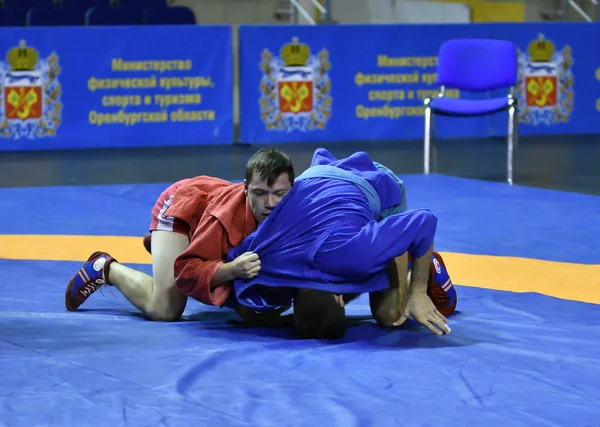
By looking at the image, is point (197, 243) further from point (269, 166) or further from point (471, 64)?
point (471, 64)

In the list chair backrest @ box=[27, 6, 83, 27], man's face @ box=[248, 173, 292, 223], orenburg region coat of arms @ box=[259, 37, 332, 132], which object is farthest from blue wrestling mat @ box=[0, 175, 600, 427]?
chair backrest @ box=[27, 6, 83, 27]

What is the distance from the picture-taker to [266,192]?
3.42m

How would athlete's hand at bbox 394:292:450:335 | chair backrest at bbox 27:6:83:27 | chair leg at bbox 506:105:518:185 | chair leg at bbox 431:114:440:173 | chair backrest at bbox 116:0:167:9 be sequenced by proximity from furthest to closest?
chair backrest at bbox 116:0:167:9, chair backrest at bbox 27:6:83:27, chair leg at bbox 431:114:440:173, chair leg at bbox 506:105:518:185, athlete's hand at bbox 394:292:450:335

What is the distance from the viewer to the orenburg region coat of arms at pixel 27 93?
926 cm

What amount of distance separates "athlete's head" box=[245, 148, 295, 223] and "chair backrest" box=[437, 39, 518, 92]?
5.09 metres

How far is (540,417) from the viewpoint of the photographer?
2.66 metres

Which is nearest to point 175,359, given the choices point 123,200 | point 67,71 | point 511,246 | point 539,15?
Result: point 511,246

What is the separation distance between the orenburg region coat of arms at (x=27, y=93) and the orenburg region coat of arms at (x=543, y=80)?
4365 millimetres

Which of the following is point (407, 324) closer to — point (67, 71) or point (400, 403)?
point (400, 403)

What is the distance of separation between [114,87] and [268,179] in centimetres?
645

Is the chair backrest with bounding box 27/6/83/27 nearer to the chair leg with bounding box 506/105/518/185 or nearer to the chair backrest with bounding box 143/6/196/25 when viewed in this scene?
the chair backrest with bounding box 143/6/196/25

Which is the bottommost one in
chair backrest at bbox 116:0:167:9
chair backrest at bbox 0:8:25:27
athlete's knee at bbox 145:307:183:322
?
athlete's knee at bbox 145:307:183:322

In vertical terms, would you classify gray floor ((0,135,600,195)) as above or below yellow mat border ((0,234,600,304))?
above

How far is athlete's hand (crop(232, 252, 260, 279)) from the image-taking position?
11.1 feet
